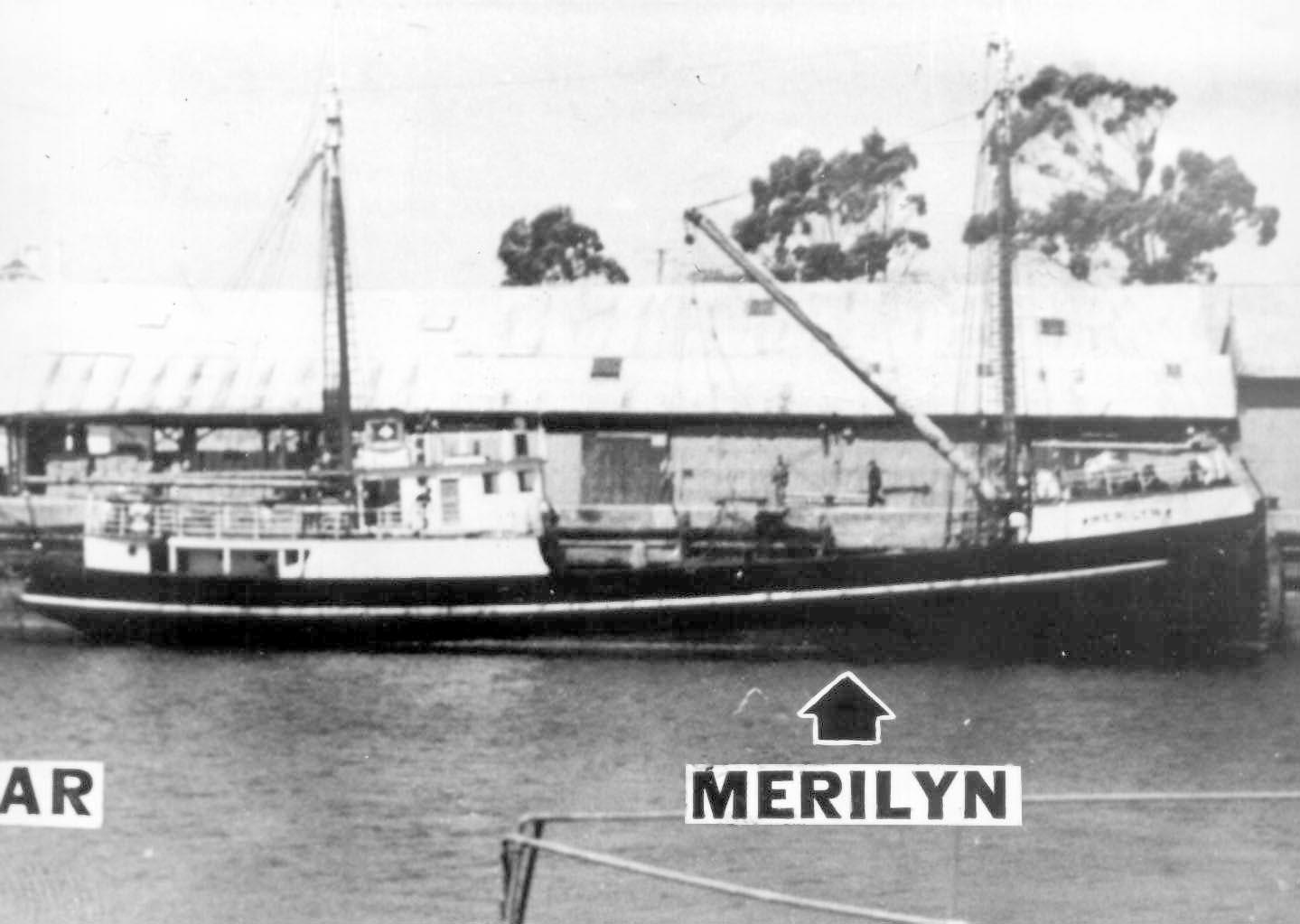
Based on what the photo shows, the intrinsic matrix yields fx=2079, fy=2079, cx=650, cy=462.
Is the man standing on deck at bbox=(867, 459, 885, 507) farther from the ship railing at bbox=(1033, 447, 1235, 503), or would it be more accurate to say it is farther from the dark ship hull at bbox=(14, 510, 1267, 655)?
the ship railing at bbox=(1033, 447, 1235, 503)

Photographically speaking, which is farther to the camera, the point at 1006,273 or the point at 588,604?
the point at 588,604

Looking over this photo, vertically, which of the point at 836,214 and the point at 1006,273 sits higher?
the point at 836,214

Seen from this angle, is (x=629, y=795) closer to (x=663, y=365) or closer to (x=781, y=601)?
(x=663, y=365)

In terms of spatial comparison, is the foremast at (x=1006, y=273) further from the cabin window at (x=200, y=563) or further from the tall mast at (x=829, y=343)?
the cabin window at (x=200, y=563)

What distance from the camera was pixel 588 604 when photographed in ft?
30.5

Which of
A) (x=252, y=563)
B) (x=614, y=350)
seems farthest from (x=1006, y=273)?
(x=252, y=563)

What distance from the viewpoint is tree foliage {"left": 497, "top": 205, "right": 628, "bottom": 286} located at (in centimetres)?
671

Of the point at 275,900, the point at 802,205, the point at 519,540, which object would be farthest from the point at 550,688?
the point at 802,205

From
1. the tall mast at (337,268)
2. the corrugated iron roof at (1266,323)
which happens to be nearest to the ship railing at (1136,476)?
the corrugated iron roof at (1266,323)

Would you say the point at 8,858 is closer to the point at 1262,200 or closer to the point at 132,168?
the point at 132,168

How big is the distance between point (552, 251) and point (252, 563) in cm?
322

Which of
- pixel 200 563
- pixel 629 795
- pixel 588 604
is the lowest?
pixel 629 795

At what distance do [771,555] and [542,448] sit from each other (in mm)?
1104

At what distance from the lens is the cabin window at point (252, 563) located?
30.8 ft
